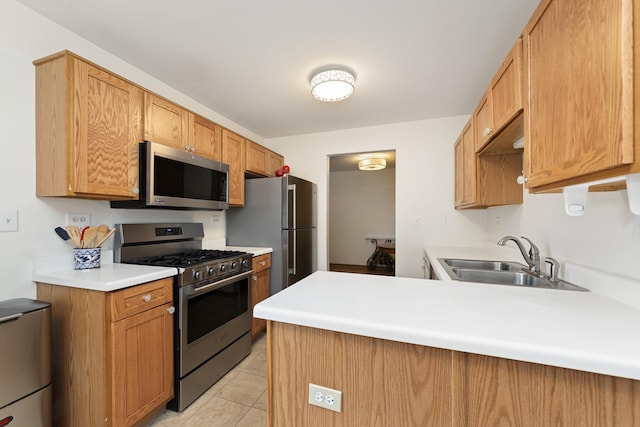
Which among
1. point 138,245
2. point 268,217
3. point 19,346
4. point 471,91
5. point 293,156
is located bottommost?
point 19,346

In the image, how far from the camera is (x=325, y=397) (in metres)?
0.80

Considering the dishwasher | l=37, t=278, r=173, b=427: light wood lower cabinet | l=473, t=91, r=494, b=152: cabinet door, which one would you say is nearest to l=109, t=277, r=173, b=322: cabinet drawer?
l=37, t=278, r=173, b=427: light wood lower cabinet

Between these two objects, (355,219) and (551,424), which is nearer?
(551,424)

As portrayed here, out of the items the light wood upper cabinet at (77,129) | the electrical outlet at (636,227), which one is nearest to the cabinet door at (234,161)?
the light wood upper cabinet at (77,129)

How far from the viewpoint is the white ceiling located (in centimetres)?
149

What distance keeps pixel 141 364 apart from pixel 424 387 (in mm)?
1509

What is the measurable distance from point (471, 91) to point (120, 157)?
9.48ft

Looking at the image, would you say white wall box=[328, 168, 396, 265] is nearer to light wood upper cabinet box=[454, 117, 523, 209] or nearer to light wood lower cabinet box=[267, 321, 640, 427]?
light wood upper cabinet box=[454, 117, 523, 209]

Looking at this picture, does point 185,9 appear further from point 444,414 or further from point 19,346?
point 444,414

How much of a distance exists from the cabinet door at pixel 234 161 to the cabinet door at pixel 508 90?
7.20 feet

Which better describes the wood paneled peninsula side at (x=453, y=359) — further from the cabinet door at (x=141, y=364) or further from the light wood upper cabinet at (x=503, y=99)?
the cabinet door at (x=141, y=364)

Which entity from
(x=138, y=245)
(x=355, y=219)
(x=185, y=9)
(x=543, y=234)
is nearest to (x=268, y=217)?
(x=138, y=245)

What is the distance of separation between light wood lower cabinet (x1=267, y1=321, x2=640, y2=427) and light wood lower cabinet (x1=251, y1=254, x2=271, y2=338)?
5.56 feet

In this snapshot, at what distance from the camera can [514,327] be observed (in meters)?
0.71
